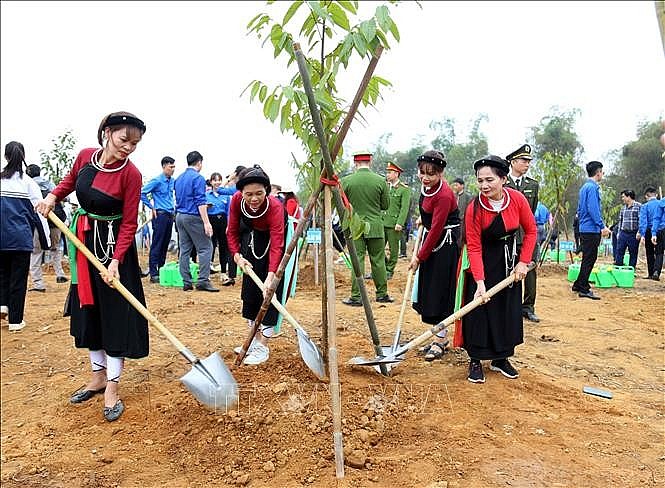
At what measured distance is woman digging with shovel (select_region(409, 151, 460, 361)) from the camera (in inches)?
172

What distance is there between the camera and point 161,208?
8.36 metres

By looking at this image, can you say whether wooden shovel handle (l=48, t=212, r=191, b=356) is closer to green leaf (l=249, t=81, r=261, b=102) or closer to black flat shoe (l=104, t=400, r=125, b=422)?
black flat shoe (l=104, t=400, r=125, b=422)

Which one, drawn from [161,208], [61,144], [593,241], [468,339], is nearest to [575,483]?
[468,339]

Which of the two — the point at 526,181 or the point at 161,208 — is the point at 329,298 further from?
the point at 161,208

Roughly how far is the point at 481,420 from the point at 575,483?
2.44 feet

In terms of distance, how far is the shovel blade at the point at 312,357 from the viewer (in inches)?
143

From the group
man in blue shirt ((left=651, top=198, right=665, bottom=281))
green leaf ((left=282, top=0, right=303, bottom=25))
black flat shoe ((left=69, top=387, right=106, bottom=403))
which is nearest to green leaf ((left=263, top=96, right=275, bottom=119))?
green leaf ((left=282, top=0, right=303, bottom=25))

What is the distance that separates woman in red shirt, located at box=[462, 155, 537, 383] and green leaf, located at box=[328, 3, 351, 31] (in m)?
1.59

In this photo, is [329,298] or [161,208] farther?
[161,208]

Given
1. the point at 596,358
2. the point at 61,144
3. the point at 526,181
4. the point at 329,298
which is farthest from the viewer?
the point at 61,144

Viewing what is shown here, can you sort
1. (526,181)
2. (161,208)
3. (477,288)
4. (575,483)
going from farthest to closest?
(161,208) → (526,181) → (477,288) → (575,483)

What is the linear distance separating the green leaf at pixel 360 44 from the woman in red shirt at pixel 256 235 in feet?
4.89

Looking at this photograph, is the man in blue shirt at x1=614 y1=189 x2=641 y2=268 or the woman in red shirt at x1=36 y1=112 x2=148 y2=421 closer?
the woman in red shirt at x1=36 y1=112 x2=148 y2=421

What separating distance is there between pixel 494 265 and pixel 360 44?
2.15m
